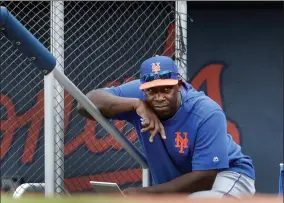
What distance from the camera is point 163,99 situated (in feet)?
12.6

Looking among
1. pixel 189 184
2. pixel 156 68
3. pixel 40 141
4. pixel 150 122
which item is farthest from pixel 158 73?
pixel 40 141

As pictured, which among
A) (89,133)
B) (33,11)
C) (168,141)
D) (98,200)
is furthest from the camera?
(89,133)


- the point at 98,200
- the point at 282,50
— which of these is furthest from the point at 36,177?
the point at 98,200

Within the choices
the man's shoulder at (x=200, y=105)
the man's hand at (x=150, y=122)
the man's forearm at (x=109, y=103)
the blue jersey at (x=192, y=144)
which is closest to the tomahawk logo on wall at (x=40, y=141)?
the man's forearm at (x=109, y=103)

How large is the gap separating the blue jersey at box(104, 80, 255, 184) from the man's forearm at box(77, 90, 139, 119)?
0.07 meters

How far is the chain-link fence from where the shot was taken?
21.8ft

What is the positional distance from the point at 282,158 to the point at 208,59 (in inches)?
51.1

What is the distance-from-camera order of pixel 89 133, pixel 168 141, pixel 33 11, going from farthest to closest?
pixel 89 133 < pixel 33 11 < pixel 168 141

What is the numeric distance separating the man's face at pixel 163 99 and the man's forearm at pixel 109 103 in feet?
0.33

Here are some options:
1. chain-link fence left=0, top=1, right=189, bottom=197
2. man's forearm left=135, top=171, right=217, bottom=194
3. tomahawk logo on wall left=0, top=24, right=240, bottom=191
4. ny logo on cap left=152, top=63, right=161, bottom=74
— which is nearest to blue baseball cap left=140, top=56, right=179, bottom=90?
ny logo on cap left=152, top=63, right=161, bottom=74

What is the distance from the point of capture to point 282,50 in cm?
747

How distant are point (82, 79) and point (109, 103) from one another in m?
2.90

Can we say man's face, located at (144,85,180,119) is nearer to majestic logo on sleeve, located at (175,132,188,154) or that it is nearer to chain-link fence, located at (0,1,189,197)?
majestic logo on sleeve, located at (175,132,188,154)

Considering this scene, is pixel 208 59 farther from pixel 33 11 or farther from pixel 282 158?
pixel 33 11
